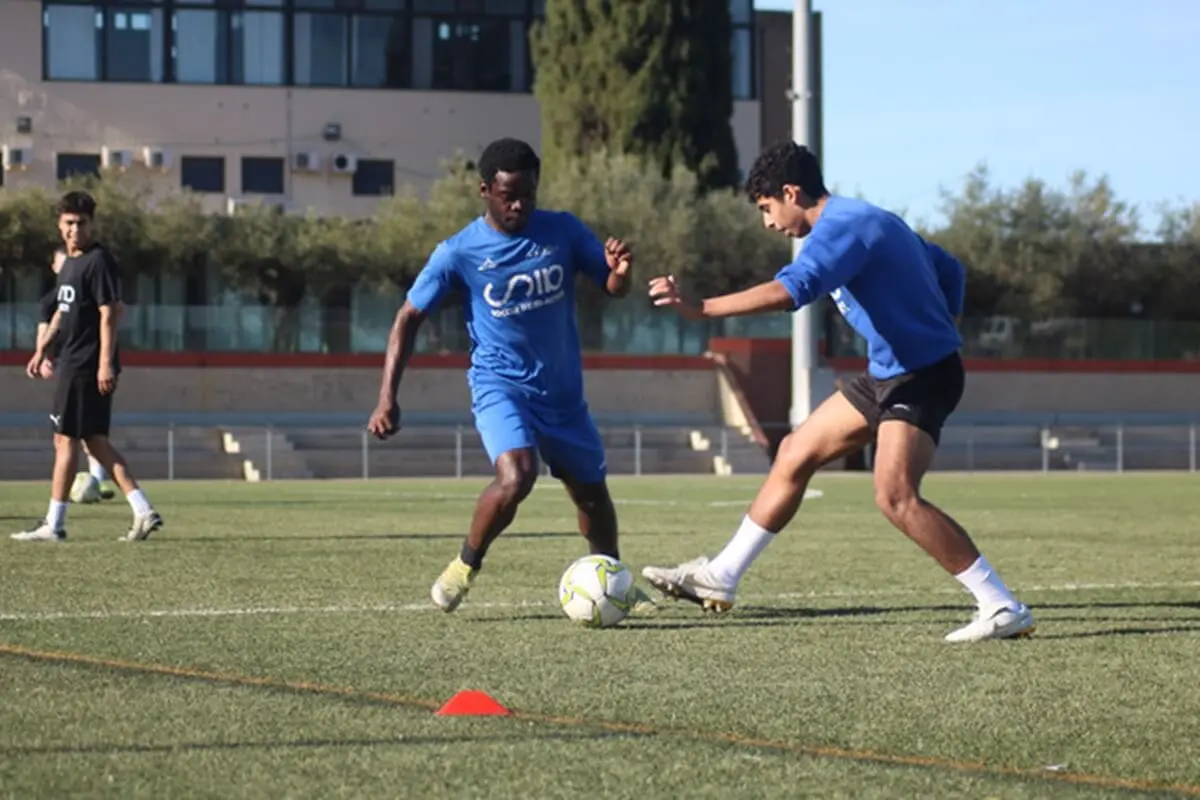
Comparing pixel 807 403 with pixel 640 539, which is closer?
pixel 640 539

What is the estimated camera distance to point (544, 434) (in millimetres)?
9555

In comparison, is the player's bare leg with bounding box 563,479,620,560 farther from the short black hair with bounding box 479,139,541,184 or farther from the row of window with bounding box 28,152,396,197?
the row of window with bounding box 28,152,396,197

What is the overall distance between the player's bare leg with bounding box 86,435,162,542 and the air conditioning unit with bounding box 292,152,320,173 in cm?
3952

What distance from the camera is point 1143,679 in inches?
285

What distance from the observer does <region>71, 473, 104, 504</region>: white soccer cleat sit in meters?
21.1

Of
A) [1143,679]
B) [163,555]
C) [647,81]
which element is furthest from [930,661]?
[647,81]

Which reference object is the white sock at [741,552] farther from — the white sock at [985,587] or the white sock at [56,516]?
the white sock at [56,516]

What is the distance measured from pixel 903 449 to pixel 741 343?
1389 inches

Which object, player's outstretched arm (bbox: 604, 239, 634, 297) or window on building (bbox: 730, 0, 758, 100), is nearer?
player's outstretched arm (bbox: 604, 239, 634, 297)

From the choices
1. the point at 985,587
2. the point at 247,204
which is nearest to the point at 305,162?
the point at 247,204

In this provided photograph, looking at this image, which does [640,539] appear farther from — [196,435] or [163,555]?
[196,435]

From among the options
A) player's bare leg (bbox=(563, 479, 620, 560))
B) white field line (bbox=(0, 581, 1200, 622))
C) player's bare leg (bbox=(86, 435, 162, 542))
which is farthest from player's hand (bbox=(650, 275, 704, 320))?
player's bare leg (bbox=(86, 435, 162, 542))

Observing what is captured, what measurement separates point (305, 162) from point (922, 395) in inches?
1814

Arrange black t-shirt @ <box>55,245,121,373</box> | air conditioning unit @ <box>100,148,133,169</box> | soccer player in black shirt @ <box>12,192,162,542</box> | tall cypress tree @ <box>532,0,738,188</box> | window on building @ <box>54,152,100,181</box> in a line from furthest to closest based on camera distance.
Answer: window on building @ <box>54,152,100,181</box>, air conditioning unit @ <box>100,148,133,169</box>, tall cypress tree @ <box>532,0,738,188</box>, black t-shirt @ <box>55,245,121,373</box>, soccer player in black shirt @ <box>12,192,162,542</box>
